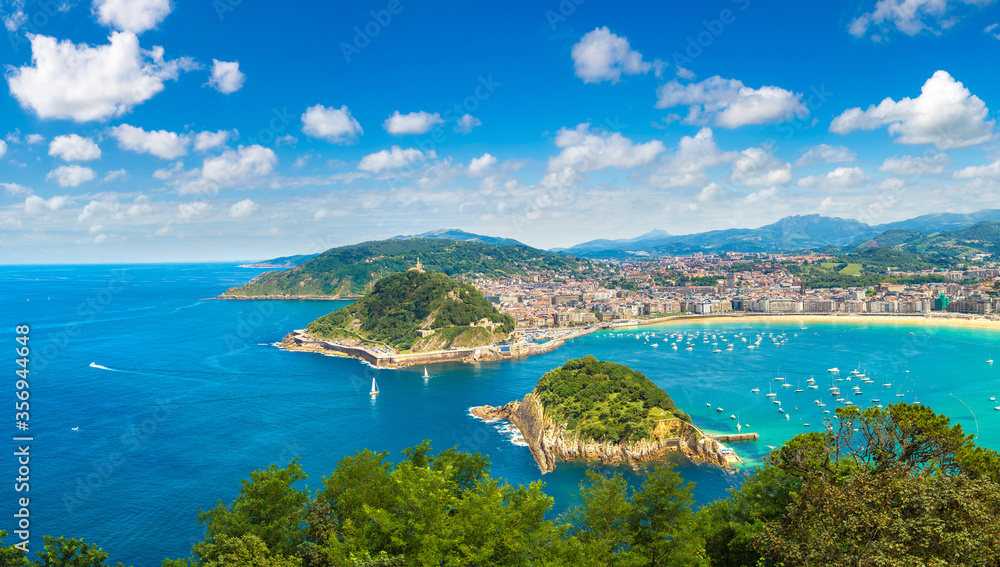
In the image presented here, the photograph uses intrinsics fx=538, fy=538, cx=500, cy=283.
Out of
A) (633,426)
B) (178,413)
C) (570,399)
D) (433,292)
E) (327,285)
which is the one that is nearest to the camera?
(633,426)

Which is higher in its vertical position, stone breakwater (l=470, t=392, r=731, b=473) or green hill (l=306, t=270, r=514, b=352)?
green hill (l=306, t=270, r=514, b=352)

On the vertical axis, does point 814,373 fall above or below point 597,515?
→ below

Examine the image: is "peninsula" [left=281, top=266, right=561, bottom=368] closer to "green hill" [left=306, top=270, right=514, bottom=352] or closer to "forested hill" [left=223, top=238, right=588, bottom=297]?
"green hill" [left=306, top=270, right=514, bottom=352]

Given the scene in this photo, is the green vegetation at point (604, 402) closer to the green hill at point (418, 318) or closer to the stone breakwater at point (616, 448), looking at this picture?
the stone breakwater at point (616, 448)

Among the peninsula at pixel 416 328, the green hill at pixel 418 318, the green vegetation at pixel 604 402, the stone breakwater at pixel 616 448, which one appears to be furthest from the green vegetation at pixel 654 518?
the green hill at pixel 418 318

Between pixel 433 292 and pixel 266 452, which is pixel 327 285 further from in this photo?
pixel 266 452

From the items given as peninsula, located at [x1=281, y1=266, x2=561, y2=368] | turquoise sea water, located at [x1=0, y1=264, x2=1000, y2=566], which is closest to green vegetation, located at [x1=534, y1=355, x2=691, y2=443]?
turquoise sea water, located at [x1=0, y1=264, x2=1000, y2=566]

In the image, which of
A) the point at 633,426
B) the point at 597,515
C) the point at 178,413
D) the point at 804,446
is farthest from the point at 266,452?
the point at 804,446
